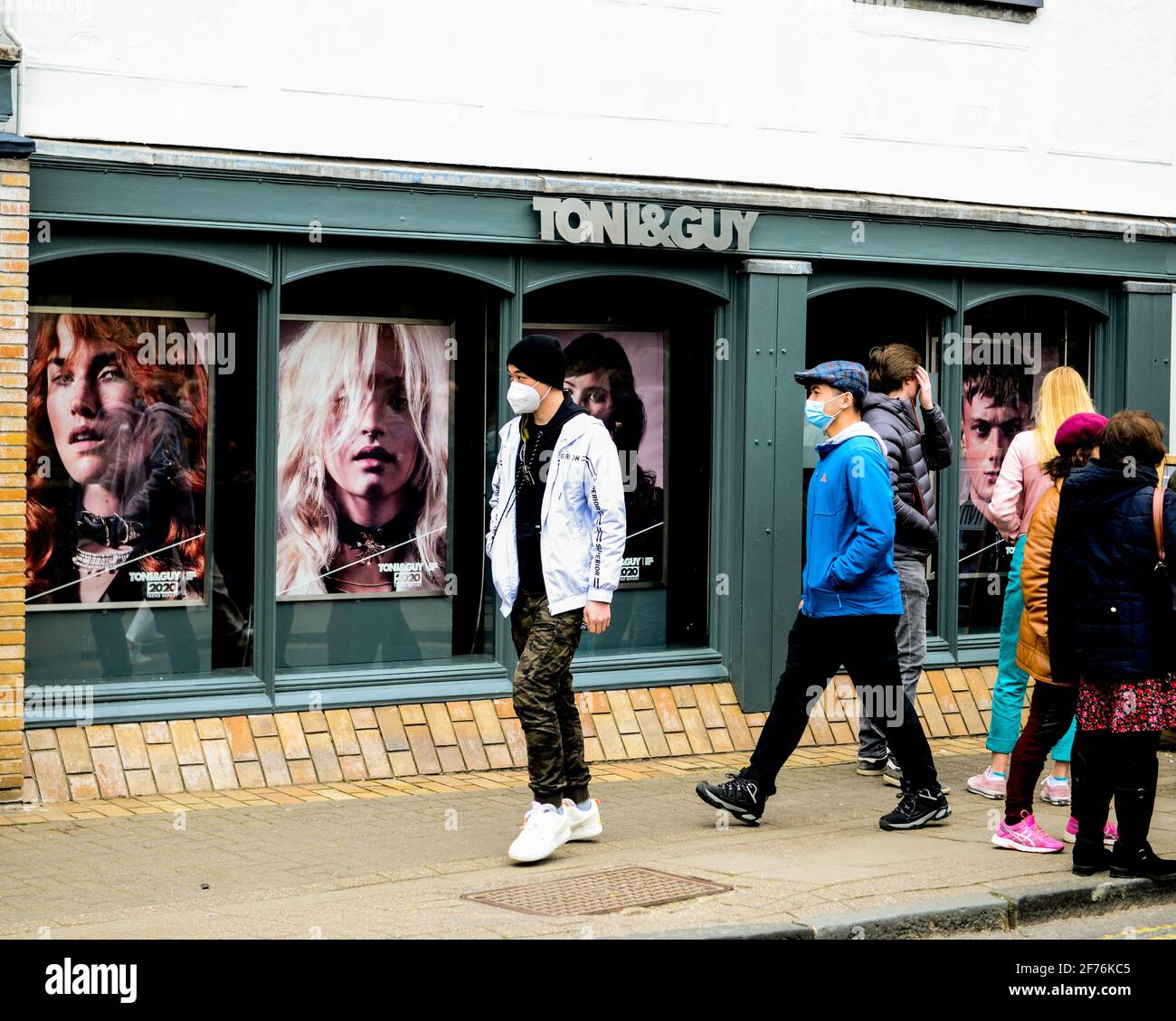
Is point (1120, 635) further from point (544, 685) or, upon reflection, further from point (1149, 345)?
point (1149, 345)

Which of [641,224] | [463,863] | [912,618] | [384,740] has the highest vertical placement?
[641,224]

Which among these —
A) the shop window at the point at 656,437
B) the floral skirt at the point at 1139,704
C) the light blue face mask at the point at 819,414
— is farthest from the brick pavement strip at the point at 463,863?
the light blue face mask at the point at 819,414

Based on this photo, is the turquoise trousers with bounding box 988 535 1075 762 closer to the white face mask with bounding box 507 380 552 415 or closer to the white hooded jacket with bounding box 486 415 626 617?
the white hooded jacket with bounding box 486 415 626 617

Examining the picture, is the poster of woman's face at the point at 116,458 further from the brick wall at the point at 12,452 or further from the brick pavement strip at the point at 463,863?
the brick pavement strip at the point at 463,863

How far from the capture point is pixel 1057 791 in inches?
336

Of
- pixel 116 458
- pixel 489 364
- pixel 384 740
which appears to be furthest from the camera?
pixel 489 364

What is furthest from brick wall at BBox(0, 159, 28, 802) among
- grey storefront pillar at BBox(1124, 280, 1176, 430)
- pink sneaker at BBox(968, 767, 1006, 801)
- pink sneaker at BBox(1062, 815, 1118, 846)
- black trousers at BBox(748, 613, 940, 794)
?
grey storefront pillar at BBox(1124, 280, 1176, 430)

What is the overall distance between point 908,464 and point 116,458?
400cm

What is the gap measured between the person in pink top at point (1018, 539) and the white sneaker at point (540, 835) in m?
2.52

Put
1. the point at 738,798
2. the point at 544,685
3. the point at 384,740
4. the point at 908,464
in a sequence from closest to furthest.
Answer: the point at 544,685, the point at 738,798, the point at 908,464, the point at 384,740

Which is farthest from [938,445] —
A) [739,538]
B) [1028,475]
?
[739,538]

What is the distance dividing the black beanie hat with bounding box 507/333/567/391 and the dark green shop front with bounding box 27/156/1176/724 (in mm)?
2304

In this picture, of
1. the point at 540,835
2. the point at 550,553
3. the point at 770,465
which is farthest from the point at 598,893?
the point at 770,465

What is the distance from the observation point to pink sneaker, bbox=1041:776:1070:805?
335 inches
